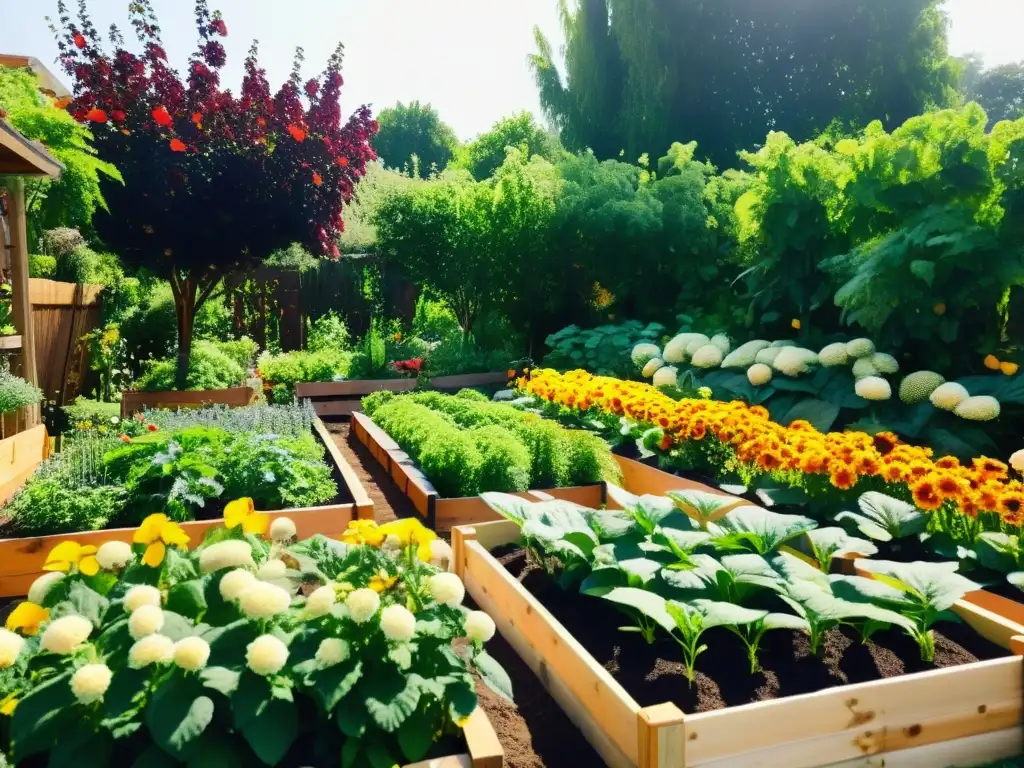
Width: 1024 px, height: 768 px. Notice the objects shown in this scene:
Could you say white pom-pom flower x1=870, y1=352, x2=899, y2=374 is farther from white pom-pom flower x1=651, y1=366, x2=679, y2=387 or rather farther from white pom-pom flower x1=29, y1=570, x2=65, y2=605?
white pom-pom flower x1=29, y1=570, x2=65, y2=605

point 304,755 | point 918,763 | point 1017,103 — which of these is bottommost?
point 918,763

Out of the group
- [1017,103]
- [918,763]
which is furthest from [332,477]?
[1017,103]

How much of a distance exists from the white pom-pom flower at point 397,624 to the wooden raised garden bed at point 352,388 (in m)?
7.00

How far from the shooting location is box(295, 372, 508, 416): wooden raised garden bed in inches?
343

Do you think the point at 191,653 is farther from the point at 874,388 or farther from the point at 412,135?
the point at 412,135

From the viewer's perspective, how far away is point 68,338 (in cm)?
748

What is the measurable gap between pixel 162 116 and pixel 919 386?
20.4 feet

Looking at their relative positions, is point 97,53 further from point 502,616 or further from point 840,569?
point 840,569

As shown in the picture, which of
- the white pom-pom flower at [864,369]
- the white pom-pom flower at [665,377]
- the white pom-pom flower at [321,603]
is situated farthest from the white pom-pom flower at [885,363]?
the white pom-pom flower at [321,603]

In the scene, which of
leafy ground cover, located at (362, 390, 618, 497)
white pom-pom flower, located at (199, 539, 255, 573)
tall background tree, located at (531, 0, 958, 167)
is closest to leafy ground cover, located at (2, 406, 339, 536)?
leafy ground cover, located at (362, 390, 618, 497)

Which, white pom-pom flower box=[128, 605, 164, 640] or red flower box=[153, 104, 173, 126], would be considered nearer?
white pom-pom flower box=[128, 605, 164, 640]

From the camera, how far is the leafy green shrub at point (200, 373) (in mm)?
7105

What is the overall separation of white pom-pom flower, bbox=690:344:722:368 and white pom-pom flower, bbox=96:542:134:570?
17.2 feet

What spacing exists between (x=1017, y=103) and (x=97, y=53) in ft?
96.5
